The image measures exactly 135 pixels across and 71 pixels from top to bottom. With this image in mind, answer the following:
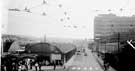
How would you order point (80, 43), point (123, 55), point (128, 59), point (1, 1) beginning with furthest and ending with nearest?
point (80, 43) → point (123, 55) → point (128, 59) → point (1, 1)

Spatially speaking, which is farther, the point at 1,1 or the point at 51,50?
the point at 51,50

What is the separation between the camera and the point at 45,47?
28.8 meters

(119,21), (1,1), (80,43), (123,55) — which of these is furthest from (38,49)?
(80,43)

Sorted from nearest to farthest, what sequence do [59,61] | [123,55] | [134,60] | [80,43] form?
[134,60] < [123,55] < [59,61] < [80,43]

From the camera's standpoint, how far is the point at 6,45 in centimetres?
3089

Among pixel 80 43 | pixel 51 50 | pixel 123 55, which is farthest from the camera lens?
pixel 80 43

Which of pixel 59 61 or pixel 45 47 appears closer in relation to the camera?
pixel 59 61

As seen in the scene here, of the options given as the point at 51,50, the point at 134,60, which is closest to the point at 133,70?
the point at 134,60

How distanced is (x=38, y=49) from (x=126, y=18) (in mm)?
47183

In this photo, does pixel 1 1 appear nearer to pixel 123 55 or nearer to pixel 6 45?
pixel 123 55

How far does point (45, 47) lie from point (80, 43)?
86.5 meters

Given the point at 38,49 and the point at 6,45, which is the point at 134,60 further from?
the point at 6,45

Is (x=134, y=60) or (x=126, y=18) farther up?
(x=126, y=18)

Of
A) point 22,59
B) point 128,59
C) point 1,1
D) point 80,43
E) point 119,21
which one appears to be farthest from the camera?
point 80,43
